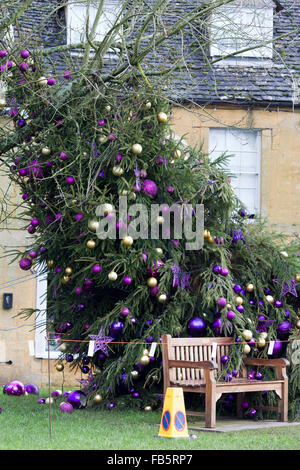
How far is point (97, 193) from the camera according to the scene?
34.2ft

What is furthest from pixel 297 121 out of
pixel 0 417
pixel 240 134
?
pixel 0 417

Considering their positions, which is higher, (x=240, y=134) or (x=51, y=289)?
(x=240, y=134)

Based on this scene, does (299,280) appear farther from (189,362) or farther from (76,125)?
(76,125)

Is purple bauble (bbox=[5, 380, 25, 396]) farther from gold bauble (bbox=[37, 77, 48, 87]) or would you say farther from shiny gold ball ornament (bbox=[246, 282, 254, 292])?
gold bauble (bbox=[37, 77, 48, 87])

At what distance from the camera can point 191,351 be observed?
10109mm

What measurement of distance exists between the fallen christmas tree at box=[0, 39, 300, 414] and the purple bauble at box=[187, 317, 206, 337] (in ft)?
0.09

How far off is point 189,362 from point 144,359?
86 centimetres

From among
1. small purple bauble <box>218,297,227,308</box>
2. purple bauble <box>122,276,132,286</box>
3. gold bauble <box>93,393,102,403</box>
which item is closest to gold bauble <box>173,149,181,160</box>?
purple bauble <box>122,276,132,286</box>

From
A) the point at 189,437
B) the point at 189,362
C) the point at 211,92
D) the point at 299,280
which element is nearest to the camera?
the point at 189,437

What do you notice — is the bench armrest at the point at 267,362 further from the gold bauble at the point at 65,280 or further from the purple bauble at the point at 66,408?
the gold bauble at the point at 65,280

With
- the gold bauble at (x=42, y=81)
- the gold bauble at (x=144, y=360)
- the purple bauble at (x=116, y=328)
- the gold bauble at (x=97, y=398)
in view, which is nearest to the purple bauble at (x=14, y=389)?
the gold bauble at (x=97, y=398)

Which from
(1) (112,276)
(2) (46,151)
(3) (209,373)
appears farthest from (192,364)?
(2) (46,151)

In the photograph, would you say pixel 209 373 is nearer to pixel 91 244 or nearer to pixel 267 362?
pixel 267 362

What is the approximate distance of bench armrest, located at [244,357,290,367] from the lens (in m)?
10.1
